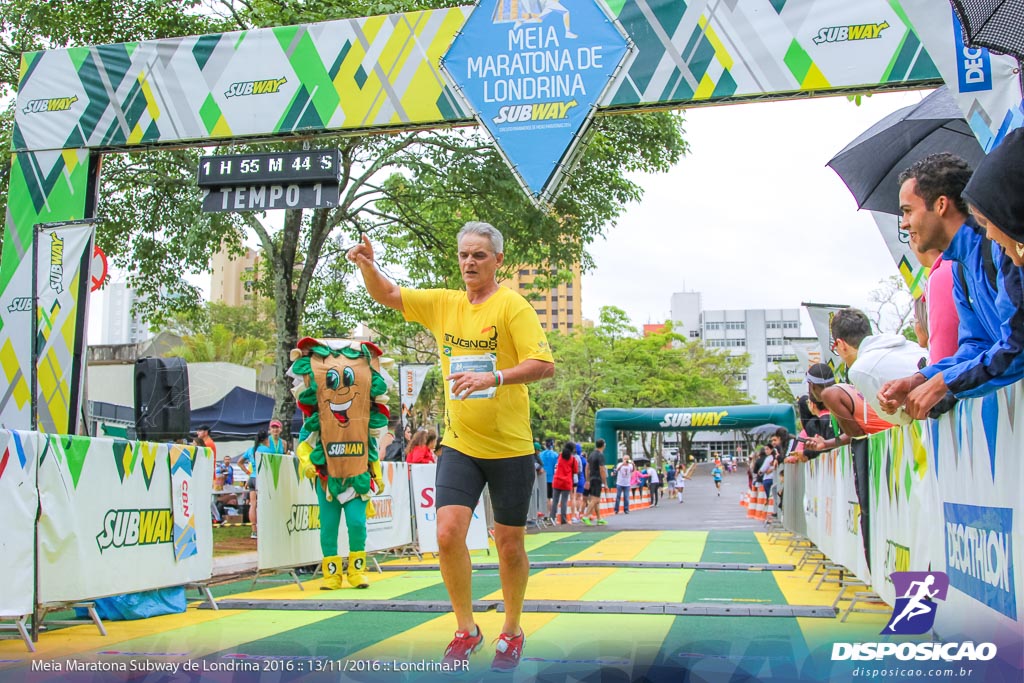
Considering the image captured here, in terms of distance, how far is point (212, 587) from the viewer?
8789mm

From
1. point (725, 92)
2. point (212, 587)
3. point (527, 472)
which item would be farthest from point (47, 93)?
point (527, 472)

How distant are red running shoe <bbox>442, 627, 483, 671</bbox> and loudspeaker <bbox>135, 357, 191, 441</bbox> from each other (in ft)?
19.4

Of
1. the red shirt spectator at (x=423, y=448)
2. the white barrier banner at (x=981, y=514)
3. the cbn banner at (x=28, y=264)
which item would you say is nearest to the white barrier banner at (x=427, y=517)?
the red shirt spectator at (x=423, y=448)

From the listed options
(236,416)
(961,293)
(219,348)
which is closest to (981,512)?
(961,293)

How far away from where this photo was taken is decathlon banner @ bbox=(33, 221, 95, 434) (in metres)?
8.36

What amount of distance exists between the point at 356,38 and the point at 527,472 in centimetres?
548

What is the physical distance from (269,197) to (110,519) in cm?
355

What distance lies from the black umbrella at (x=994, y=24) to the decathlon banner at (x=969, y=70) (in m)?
1.47

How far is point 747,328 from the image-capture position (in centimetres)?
13288

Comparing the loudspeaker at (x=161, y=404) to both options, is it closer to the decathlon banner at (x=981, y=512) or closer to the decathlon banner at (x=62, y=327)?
the decathlon banner at (x=62, y=327)

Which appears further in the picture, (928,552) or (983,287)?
(928,552)

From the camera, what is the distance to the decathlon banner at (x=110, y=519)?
5.33 metres

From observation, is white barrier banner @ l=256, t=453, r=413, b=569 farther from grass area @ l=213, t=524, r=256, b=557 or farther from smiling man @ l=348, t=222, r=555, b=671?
smiling man @ l=348, t=222, r=555, b=671

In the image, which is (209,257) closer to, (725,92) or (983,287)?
(725,92)
